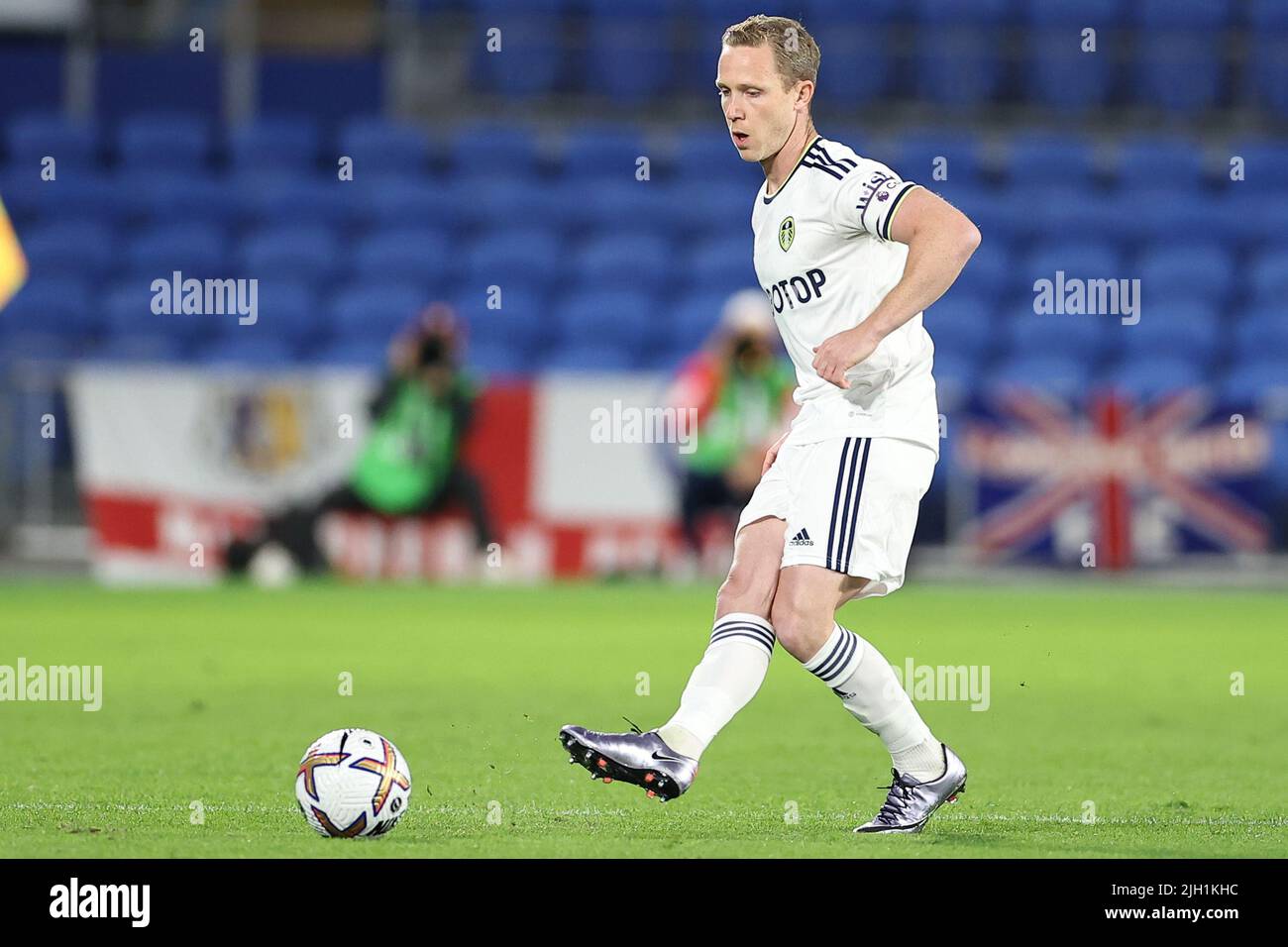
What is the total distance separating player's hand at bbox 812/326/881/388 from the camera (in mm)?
5898

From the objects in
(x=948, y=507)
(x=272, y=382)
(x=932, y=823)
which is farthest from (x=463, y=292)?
(x=932, y=823)

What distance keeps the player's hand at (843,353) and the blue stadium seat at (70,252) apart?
613 inches

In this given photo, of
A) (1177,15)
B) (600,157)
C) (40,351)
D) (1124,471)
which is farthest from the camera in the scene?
(1177,15)

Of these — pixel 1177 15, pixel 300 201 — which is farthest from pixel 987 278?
pixel 300 201

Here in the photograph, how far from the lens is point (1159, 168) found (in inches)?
837

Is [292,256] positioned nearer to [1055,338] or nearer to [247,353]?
[247,353]

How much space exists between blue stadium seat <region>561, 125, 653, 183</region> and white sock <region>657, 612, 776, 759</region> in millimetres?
15488

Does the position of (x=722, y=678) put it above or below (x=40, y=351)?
below

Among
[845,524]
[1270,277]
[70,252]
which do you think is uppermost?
[70,252]

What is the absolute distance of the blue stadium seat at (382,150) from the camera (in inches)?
838

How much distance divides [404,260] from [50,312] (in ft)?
10.8

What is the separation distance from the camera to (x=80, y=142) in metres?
21.6

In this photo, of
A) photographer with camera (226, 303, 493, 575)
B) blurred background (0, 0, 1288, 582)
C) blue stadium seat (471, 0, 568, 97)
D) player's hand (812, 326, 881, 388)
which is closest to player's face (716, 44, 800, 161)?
player's hand (812, 326, 881, 388)

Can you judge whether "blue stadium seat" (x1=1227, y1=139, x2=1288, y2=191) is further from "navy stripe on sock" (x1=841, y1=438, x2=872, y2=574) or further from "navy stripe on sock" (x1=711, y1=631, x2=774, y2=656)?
"navy stripe on sock" (x1=711, y1=631, x2=774, y2=656)
